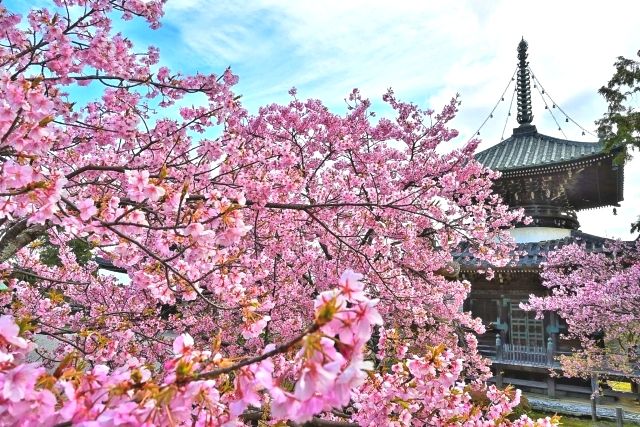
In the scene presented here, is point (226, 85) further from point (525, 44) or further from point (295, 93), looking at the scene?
point (525, 44)

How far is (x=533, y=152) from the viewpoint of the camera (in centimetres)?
2064

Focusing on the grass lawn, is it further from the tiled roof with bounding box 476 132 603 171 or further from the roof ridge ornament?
the roof ridge ornament

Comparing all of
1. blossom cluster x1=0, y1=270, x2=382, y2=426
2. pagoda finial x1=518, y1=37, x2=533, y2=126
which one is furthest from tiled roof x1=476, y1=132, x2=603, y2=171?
blossom cluster x1=0, y1=270, x2=382, y2=426

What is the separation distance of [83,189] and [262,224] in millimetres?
2490

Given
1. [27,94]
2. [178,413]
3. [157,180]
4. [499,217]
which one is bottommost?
[178,413]

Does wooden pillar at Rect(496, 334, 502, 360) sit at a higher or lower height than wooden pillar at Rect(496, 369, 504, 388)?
higher

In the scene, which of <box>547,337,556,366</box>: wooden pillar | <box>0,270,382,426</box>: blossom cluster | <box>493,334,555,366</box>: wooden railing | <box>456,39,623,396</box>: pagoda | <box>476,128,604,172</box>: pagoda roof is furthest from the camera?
<box>476,128,604,172</box>: pagoda roof

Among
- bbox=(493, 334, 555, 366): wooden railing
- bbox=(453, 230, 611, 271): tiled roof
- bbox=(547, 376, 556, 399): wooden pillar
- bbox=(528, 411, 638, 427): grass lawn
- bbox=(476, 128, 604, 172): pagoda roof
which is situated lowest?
bbox=(528, 411, 638, 427): grass lawn

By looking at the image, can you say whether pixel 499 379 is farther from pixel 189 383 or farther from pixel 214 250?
pixel 189 383

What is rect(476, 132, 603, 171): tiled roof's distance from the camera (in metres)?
18.5

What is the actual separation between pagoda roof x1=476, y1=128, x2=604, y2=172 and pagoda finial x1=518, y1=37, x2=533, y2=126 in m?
1.18

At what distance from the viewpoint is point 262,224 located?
6590mm

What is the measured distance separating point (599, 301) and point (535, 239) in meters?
7.78

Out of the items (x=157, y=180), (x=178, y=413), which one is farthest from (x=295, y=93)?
(x=178, y=413)
